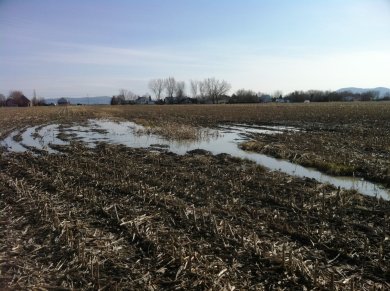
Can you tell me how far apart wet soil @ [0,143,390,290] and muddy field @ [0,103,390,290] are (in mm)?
21

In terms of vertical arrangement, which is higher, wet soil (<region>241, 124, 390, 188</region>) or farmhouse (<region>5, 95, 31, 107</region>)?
farmhouse (<region>5, 95, 31, 107</region>)

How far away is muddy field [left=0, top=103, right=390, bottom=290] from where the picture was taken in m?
5.41

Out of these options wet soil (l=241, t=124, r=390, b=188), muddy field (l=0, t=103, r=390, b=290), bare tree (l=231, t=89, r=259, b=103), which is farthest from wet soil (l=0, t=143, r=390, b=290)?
bare tree (l=231, t=89, r=259, b=103)

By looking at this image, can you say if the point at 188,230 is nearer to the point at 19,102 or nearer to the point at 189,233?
the point at 189,233

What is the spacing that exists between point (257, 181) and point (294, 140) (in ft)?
31.8

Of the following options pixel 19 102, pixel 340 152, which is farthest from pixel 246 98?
pixel 340 152

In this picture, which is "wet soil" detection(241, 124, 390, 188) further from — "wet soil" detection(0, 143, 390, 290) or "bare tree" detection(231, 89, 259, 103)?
"bare tree" detection(231, 89, 259, 103)

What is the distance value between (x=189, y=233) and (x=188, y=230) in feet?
0.40

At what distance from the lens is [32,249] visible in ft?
21.1

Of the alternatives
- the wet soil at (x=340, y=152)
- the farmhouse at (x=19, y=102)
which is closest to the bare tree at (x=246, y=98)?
the farmhouse at (x=19, y=102)

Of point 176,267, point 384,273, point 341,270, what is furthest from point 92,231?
point 384,273

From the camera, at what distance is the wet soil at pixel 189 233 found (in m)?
5.41

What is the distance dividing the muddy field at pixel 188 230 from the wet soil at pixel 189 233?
21 millimetres

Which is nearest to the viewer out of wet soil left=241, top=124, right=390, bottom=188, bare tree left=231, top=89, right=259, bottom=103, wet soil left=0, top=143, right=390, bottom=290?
wet soil left=0, top=143, right=390, bottom=290
